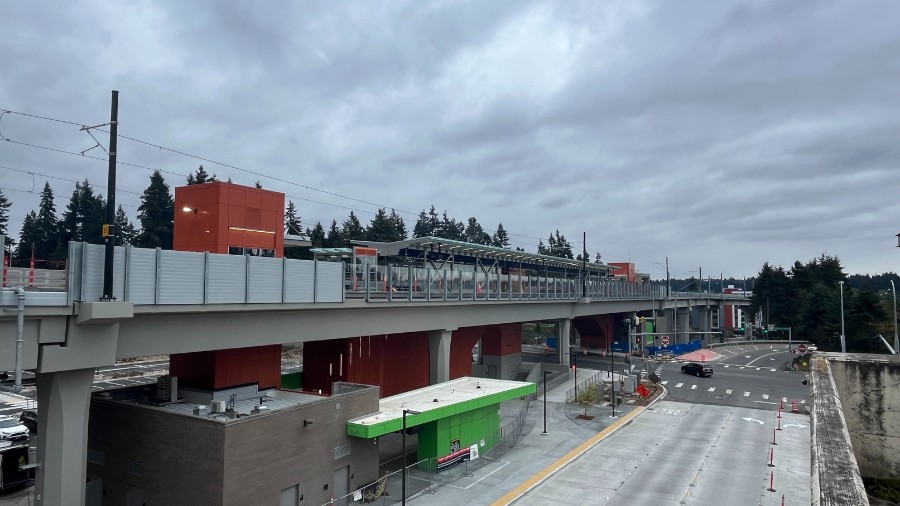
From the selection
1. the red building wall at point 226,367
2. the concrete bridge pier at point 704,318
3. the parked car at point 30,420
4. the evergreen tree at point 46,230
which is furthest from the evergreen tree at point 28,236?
the concrete bridge pier at point 704,318

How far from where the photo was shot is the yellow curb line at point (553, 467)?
24.9 metres

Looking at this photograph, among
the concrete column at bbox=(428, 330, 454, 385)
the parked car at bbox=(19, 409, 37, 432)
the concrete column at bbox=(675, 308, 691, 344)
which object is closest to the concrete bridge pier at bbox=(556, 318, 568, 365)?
the concrete column at bbox=(428, 330, 454, 385)

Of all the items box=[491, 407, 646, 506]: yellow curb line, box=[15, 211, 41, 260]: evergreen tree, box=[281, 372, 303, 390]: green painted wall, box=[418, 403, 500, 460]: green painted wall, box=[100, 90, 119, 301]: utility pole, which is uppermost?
box=[15, 211, 41, 260]: evergreen tree

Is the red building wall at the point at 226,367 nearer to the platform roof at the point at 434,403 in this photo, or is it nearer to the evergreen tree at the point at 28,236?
the platform roof at the point at 434,403

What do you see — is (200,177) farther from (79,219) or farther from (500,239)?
(500,239)

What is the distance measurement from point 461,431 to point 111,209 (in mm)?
20282

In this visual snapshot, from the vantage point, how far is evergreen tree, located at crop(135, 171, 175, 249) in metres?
96.5

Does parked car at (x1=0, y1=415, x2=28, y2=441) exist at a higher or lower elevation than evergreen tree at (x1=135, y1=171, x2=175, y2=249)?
lower

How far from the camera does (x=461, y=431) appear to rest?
29.8 m

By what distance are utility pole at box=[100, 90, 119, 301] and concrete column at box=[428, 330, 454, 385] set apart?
22.4 meters

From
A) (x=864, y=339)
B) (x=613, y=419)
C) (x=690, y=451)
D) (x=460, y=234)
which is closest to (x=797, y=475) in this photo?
(x=690, y=451)

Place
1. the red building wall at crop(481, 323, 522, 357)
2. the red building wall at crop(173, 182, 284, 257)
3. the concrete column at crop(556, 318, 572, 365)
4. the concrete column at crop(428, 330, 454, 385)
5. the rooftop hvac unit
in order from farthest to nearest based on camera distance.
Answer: the concrete column at crop(556, 318, 572, 365), the red building wall at crop(481, 323, 522, 357), the concrete column at crop(428, 330, 454, 385), the rooftop hvac unit, the red building wall at crop(173, 182, 284, 257)

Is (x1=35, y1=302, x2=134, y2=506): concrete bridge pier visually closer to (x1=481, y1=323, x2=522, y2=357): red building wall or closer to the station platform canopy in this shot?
the station platform canopy

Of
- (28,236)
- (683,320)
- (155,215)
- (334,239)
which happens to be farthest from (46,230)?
(683,320)
